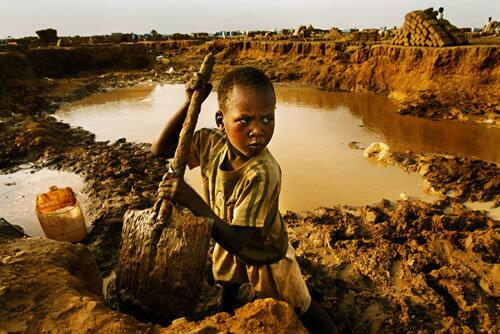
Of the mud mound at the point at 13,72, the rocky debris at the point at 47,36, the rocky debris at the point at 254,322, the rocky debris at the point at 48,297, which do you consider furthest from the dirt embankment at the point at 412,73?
the rocky debris at the point at 47,36

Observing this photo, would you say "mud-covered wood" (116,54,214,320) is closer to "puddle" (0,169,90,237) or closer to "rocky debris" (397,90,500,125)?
"puddle" (0,169,90,237)

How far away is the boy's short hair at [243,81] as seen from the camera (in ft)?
4.23

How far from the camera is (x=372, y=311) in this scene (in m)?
2.37

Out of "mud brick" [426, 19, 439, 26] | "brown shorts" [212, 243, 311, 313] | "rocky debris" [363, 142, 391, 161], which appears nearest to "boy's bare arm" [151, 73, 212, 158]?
"brown shorts" [212, 243, 311, 313]

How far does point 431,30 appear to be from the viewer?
1002 cm

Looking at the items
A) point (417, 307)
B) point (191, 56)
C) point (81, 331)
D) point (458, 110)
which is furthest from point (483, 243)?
point (191, 56)

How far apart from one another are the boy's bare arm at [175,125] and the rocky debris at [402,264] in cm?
151

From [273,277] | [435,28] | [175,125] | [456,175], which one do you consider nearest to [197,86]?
[175,125]

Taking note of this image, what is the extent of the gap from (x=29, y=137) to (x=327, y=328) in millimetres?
6444

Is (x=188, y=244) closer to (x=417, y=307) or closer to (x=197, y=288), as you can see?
(x=197, y=288)

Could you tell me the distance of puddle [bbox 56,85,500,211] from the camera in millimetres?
4551

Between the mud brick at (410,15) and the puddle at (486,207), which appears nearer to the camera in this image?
the puddle at (486,207)

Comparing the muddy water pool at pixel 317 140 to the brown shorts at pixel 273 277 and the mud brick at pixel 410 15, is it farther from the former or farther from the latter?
the mud brick at pixel 410 15

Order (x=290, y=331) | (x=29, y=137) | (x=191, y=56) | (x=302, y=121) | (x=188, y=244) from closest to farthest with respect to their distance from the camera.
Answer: (x=290, y=331), (x=188, y=244), (x=29, y=137), (x=302, y=121), (x=191, y=56)
